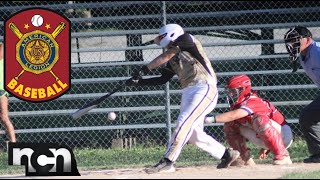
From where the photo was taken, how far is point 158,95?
1482 centimetres

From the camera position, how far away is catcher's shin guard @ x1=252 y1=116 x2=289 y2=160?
1102cm

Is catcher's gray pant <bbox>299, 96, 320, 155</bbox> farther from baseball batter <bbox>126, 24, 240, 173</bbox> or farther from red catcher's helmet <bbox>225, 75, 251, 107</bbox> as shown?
baseball batter <bbox>126, 24, 240, 173</bbox>

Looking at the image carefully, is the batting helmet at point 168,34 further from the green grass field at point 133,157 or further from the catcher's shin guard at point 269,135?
the green grass field at point 133,157

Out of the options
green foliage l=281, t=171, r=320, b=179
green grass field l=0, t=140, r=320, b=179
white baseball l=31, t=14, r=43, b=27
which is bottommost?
green grass field l=0, t=140, r=320, b=179

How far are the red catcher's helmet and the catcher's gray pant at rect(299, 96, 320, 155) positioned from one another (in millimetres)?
888

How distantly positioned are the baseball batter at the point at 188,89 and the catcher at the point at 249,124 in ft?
2.07

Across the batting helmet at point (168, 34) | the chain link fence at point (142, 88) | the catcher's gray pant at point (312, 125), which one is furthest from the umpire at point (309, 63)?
the chain link fence at point (142, 88)

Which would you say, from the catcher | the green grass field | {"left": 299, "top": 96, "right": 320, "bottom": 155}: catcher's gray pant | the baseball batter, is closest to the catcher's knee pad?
the catcher

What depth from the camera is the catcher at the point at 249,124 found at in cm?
1102

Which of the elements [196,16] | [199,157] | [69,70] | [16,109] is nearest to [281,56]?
[196,16]

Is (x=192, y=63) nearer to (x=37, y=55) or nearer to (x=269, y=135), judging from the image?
(x=269, y=135)

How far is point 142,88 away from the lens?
593 inches

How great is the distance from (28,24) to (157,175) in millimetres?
6180

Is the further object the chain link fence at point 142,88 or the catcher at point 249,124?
the chain link fence at point 142,88
